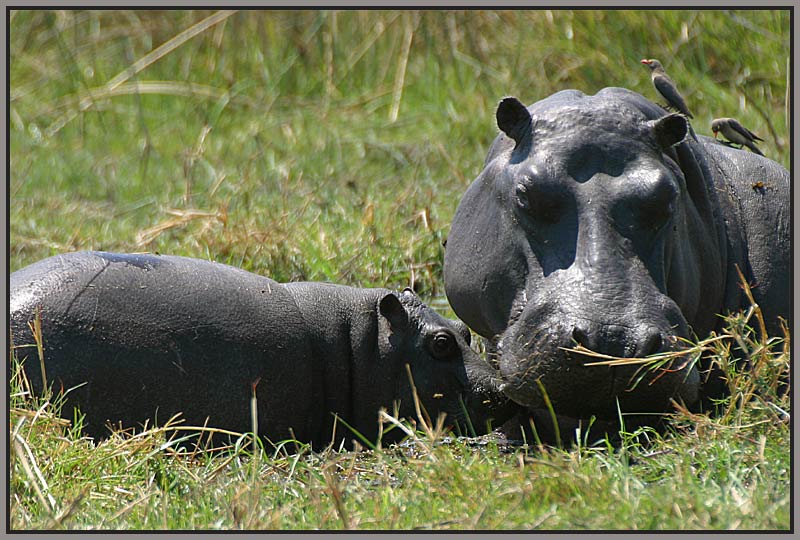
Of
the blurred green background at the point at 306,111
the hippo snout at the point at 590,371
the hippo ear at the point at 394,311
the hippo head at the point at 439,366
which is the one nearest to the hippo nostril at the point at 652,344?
the hippo snout at the point at 590,371

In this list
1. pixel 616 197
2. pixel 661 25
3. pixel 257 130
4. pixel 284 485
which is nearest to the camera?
pixel 284 485

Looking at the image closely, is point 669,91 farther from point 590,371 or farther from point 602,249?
point 590,371

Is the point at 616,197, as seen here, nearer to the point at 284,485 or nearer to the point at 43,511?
the point at 284,485

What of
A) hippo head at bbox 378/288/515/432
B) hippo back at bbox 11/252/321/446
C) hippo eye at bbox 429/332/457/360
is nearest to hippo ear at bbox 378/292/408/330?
hippo head at bbox 378/288/515/432

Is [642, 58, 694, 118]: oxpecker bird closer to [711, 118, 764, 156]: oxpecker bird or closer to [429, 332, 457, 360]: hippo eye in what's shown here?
[711, 118, 764, 156]: oxpecker bird

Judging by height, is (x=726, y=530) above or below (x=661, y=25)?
below

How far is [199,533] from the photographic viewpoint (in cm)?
339

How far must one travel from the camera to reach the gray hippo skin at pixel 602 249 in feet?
13.1

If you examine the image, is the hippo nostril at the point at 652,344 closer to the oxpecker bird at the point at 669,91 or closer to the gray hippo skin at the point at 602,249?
the gray hippo skin at the point at 602,249

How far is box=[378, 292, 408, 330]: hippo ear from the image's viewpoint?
5.49 m

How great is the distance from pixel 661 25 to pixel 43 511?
6.92 metres

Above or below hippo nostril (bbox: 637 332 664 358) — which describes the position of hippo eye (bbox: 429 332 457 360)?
below

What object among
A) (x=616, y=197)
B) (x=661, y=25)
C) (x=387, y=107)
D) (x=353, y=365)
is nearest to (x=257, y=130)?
(x=387, y=107)

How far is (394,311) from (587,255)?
5.18 ft
